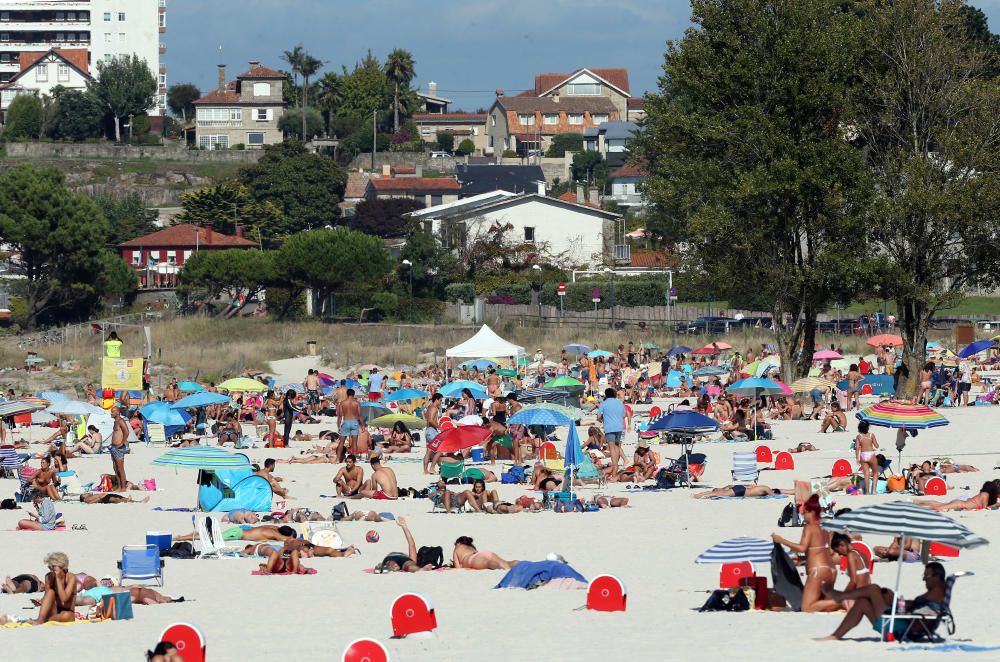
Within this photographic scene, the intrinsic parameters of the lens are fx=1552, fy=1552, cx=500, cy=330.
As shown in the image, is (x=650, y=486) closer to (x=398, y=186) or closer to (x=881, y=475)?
(x=881, y=475)

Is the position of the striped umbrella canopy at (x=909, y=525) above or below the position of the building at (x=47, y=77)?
below

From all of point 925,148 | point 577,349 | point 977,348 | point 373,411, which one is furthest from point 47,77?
point 373,411

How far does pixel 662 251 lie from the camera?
67375 mm

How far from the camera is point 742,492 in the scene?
18.6m

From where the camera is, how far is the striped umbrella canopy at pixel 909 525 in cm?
1026

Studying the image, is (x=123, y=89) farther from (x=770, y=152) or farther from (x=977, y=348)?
(x=770, y=152)

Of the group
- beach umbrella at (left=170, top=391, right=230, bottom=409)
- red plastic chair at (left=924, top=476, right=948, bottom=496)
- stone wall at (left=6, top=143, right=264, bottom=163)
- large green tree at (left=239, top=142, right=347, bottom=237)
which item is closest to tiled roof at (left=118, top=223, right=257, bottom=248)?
large green tree at (left=239, top=142, right=347, bottom=237)

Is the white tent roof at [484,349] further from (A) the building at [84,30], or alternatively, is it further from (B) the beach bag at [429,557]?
(A) the building at [84,30]

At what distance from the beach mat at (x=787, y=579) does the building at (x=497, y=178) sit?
8151 centimetres

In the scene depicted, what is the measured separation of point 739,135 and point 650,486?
44.3 feet

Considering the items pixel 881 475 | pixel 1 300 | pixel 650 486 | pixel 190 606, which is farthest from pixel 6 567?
pixel 1 300

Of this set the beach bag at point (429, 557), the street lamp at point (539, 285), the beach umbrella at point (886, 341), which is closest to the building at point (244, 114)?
the street lamp at point (539, 285)

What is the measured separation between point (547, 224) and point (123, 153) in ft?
136

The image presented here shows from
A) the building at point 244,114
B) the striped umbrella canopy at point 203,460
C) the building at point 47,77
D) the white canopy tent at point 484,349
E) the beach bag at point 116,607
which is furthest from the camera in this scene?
the building at point 47,77
